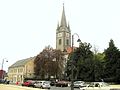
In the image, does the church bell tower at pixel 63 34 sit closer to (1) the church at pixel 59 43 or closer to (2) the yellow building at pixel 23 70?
(1) the church at pixel 59 43

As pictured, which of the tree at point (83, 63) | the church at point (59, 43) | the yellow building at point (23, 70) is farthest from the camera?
the church at point (59, 43)

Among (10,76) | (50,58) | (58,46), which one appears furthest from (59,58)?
(10,76)

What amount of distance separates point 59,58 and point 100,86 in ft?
156

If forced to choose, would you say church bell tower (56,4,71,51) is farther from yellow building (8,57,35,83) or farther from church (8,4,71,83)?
yellow building (8,57,35,83)

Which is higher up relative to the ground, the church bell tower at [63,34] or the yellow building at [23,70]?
the church bell tower at [63,34]

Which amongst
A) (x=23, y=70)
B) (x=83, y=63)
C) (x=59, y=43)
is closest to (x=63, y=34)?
(x=59, y=43)

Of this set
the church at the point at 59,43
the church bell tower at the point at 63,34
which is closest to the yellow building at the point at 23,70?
the church at the point at 59,43

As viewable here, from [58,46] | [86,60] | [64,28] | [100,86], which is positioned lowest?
[100,86]

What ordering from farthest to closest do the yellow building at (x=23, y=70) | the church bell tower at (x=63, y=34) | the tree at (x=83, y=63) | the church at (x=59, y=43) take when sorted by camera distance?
the church bell tower at (x=63, y=34), the church at (x=59, y=43), the yellow building at (x=23, y=70), the tree at (x=83, y=63)

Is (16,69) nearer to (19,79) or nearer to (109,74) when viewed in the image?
(19,79)

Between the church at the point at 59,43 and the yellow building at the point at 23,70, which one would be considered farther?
the church at the point at 59,43

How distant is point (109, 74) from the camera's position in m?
79.6

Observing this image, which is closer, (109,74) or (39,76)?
(109,74)

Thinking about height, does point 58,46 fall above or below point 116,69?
above
